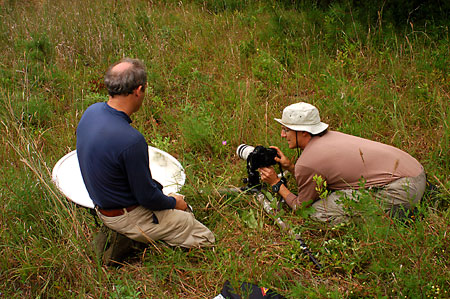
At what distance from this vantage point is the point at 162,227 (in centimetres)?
288

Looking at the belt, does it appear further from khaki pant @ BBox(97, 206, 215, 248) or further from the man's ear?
the man's ear

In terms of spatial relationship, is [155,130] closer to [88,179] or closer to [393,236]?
[88,179]

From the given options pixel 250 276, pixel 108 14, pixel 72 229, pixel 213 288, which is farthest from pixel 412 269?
pixel 108 14

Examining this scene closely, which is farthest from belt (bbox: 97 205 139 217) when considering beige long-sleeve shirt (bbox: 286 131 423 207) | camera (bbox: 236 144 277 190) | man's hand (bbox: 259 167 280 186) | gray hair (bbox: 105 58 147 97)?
beige long-sleeve shirt (bbox: 286 131 423 207)

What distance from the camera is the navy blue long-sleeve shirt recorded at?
2408mm

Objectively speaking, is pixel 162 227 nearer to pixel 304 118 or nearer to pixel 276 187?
pixel 276 187

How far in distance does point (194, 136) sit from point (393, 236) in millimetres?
2267

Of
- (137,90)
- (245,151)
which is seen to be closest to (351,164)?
(245,151)

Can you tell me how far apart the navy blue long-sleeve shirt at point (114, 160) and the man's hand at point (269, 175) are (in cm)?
105

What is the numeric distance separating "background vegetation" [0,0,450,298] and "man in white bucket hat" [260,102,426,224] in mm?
189

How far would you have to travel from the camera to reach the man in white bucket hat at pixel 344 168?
2.92 meters

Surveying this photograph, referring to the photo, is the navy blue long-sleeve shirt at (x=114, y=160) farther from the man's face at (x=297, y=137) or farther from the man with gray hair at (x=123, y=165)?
the man's face at (x=297, y=137)

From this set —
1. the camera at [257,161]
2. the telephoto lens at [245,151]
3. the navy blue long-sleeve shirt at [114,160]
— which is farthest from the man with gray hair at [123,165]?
the telephoto lens at [245,151]

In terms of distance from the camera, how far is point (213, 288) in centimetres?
272
